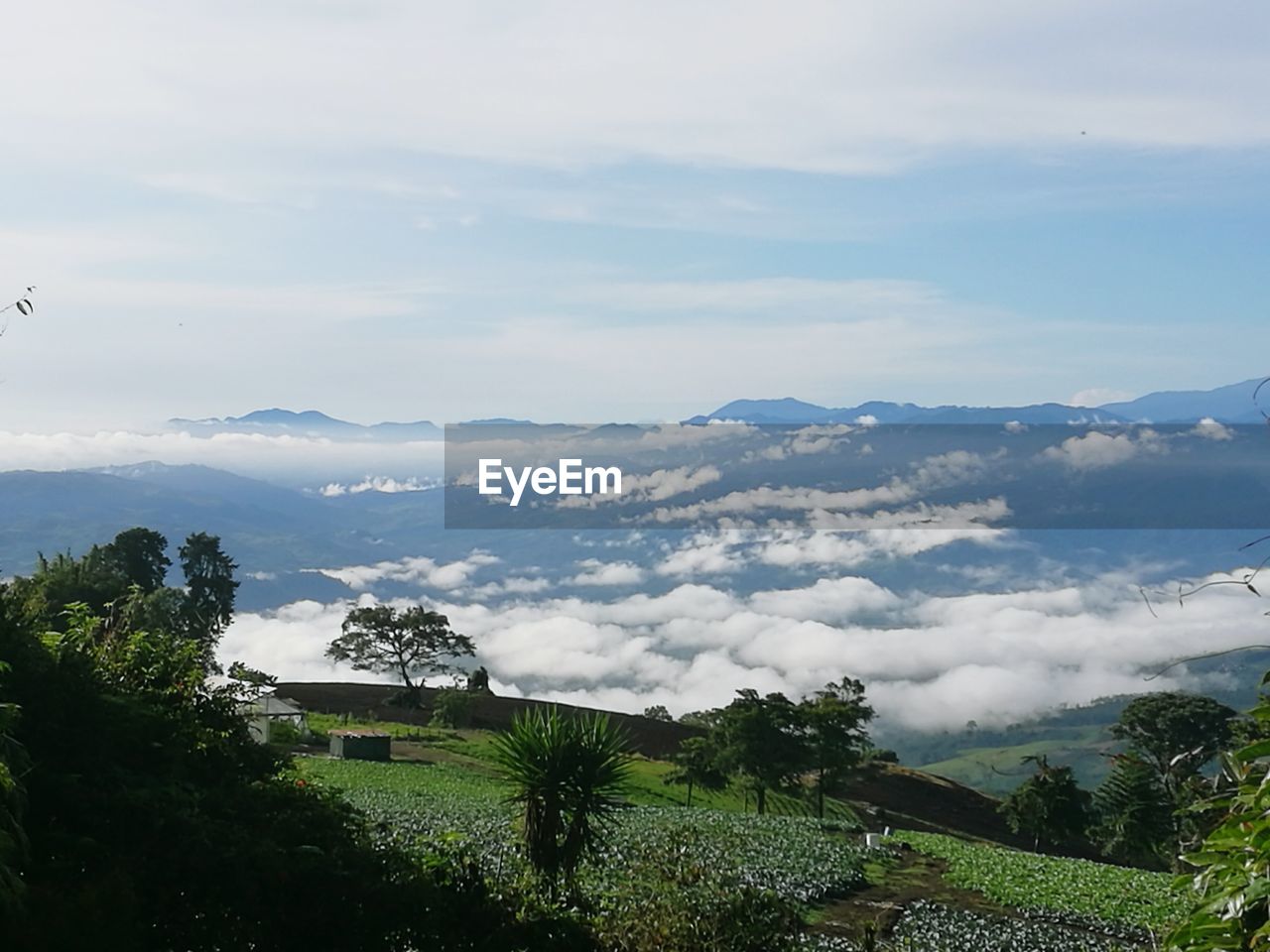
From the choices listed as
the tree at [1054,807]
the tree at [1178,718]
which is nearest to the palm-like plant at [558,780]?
the tree at [1054,807]

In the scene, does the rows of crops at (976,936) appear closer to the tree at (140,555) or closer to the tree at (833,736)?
the tree at (833,736)

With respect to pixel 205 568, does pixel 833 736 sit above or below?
below

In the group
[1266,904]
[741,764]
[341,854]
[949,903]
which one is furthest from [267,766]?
[741,764]

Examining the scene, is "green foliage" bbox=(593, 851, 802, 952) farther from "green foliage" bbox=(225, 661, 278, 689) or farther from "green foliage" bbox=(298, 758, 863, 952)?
"green foliage" bbox=(225, 661, 278, 689)

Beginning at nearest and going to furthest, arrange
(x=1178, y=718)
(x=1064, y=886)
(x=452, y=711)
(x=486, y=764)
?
1. (x=1064, y=886)
2. (x=486, y=764)
3. (x=452, y=711)
4. (x=1178, y=718)

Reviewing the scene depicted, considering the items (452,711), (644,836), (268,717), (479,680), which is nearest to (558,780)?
(268,717)

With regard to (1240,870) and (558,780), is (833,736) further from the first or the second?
(1240,870)
